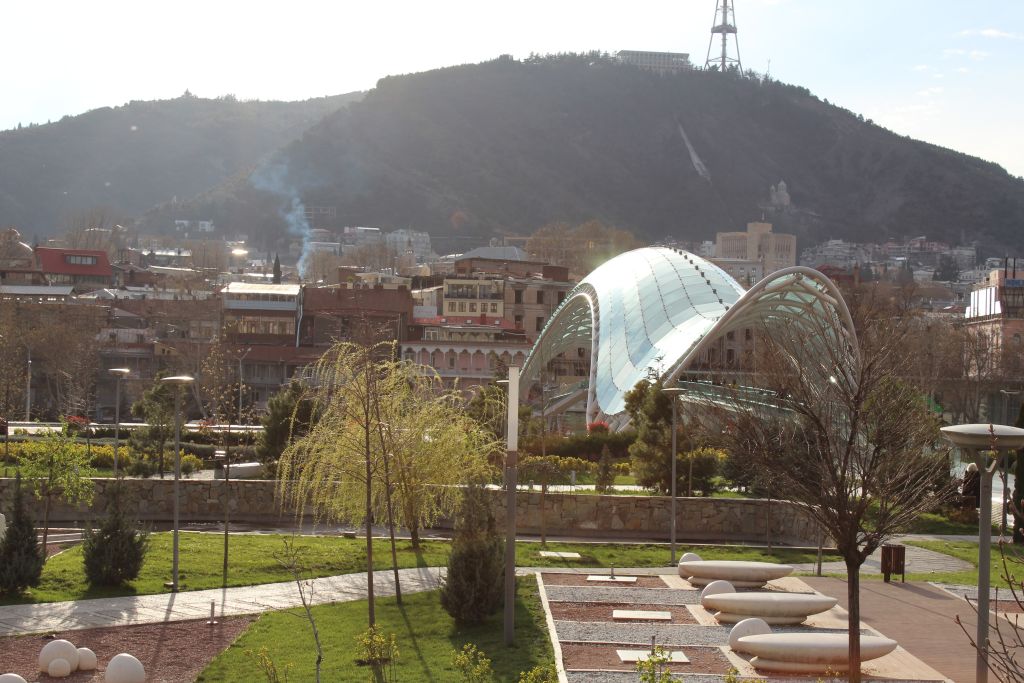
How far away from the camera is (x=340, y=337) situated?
77438 mm

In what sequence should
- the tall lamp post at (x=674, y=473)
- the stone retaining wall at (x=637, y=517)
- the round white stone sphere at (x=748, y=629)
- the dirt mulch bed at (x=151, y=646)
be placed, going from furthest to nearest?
the stone retaining wall at (x=637, y=517) → the tall lamp post at (x=674, y=473) → the round white stone sphere at (x=748, y=629) → the dirt mulch bed at (x=151, y=646)

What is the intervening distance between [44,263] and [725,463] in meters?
80.8

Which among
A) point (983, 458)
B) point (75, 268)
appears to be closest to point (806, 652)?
point (983, 458)

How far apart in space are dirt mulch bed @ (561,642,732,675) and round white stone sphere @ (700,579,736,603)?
9.17 ft

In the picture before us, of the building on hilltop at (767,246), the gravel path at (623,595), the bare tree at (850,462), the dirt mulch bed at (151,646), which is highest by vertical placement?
the building on hilltop at (767,246)

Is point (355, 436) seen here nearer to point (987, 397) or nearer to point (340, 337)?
point (987, 397)

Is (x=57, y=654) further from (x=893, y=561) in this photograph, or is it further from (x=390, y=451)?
(x=893, y=561)

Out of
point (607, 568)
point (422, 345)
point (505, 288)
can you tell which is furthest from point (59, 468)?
point (505, 288)

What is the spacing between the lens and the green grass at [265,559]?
785 inches

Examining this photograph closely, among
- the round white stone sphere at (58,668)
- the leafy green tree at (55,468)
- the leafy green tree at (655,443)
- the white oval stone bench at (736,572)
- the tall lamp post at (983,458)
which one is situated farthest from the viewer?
the leafy green tree at (655,443)

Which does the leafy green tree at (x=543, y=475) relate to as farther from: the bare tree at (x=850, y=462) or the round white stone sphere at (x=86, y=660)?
the round white stone sphere at (x=86, y=660)

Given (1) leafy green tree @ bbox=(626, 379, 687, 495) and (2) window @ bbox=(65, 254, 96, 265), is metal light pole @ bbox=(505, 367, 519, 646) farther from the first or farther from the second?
(2) window @ bbox=(65, 254, 96, 265)

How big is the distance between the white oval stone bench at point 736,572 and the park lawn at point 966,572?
A: 317cm

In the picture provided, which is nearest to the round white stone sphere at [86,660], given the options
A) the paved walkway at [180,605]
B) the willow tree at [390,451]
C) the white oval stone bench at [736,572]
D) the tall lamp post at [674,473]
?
the paved walkway at [180,605]
